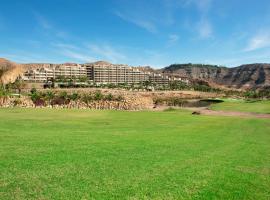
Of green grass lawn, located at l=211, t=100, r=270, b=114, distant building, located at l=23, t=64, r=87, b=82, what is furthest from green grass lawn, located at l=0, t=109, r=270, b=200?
distant building, located at l=23, t=64, r=87, b=82

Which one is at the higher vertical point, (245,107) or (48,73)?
(48,73)

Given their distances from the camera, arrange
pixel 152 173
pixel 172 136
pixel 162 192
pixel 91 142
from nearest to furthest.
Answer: pixel 162 192 < pixel 152 173 < pixel 91 142 < pixel 172 136

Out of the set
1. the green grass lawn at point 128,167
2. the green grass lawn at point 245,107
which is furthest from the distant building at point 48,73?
the green grass lawn at point 128,167

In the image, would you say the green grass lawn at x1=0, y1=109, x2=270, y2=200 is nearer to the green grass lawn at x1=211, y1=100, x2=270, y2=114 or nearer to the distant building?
the green grass lawn at x1=211, y1=100, x2=270, y2=114

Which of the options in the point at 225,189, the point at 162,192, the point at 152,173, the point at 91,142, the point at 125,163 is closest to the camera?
the point at 162,192

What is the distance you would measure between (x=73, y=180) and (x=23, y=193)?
1.53 meters

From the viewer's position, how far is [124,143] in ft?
49.0

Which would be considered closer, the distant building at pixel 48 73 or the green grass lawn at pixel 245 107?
the green grass lawn at pixel 245 107

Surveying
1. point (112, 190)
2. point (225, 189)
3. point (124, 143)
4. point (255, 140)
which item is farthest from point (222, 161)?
point (255, 140)

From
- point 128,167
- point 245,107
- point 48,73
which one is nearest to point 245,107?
point 245,107

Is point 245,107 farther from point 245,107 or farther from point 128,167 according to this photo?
point 128,167

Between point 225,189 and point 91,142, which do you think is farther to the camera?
point 91,142

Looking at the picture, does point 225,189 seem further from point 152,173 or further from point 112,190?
point 112,190

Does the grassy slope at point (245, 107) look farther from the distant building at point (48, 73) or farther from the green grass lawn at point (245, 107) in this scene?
the distant building at point (48, 73)
